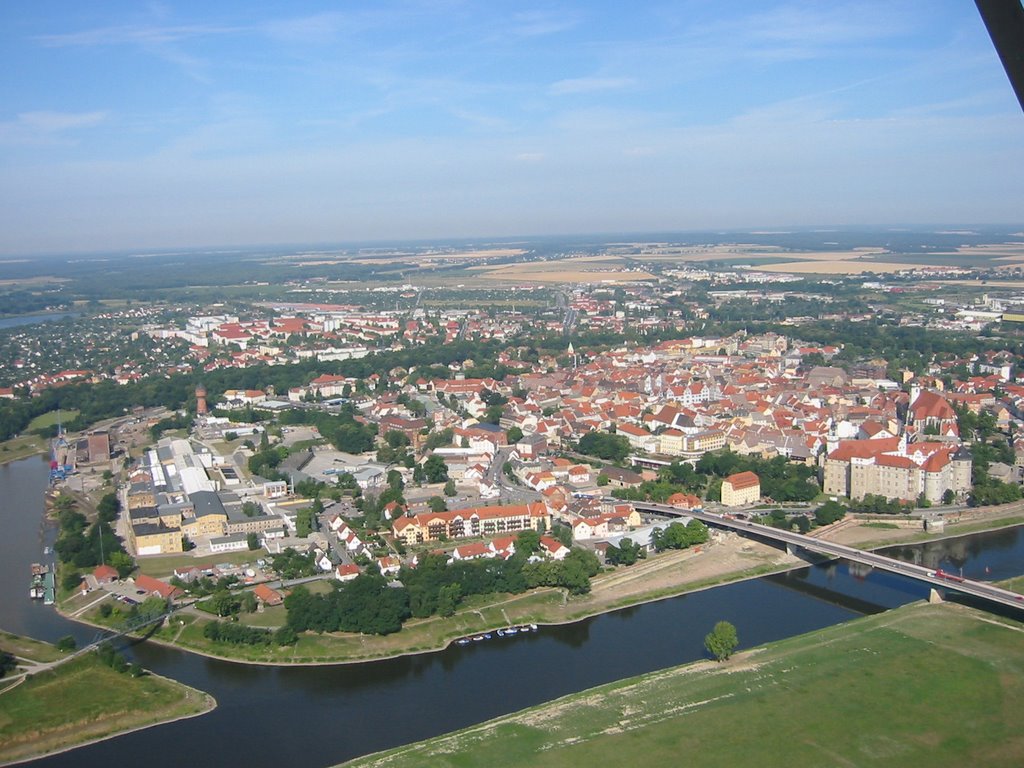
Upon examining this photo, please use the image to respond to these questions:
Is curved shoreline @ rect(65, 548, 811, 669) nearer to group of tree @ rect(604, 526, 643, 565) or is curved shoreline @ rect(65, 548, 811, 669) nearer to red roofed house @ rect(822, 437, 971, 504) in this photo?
group of tree @ rect(604, 526, 643, 565)

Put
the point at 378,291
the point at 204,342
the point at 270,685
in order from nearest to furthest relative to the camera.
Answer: the point at 270,685 → the point at 204,342 → the point at 378,291

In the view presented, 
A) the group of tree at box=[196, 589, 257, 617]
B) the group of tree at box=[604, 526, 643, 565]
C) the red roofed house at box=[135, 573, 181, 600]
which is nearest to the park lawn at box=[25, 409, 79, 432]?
the red roofed house at box=[135, 573, 181, 600]

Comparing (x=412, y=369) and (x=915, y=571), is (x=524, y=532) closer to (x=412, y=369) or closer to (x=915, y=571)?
(x=915, y=571)

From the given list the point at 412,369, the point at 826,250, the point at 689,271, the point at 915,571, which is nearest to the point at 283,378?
the point at 412,369

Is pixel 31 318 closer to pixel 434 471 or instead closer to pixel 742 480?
pixel 434 471

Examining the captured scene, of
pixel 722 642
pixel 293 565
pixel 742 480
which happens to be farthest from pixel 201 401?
pixel 722 642

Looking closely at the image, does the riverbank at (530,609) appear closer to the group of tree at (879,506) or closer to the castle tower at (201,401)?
the group of tree at (879,506)

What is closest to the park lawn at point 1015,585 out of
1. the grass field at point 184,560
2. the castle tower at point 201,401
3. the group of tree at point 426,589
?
the group of tree at point 426,589

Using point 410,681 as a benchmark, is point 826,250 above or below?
above
